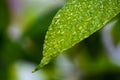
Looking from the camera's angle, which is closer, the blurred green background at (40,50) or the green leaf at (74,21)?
the green leaf at (74,21)

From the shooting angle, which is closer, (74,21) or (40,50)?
(74,21)

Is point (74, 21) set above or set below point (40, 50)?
above

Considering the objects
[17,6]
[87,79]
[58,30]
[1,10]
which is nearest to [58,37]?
[58,30]

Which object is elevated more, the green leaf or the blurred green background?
the green leaf

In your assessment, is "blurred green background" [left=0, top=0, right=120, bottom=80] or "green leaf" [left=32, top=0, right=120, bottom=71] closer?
"green leaf" [left=32, top=0, right=120, bottom=71]

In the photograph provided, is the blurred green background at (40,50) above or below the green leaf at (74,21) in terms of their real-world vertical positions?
below
